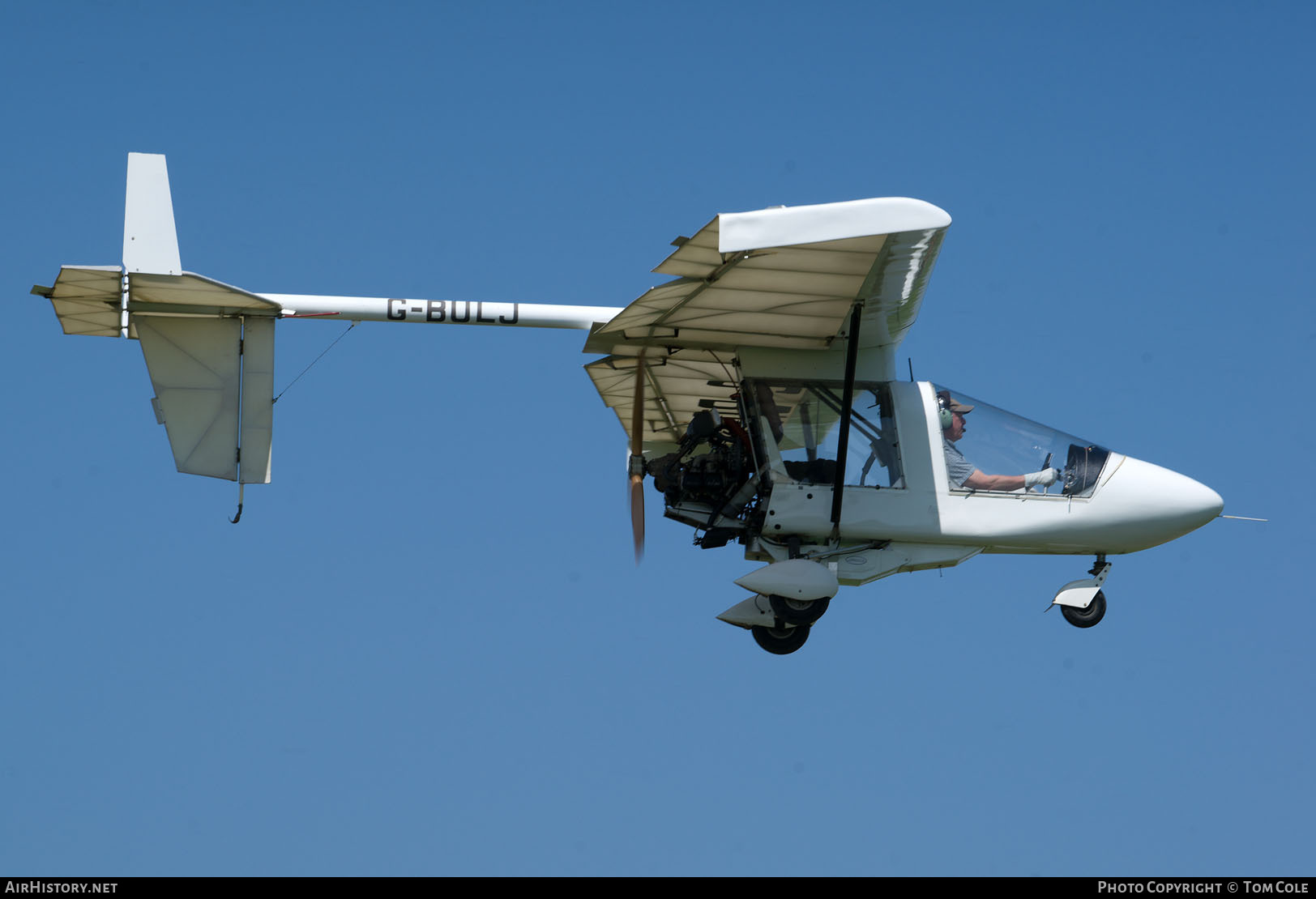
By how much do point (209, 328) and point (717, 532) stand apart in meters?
7.35

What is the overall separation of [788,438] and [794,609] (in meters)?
2.24

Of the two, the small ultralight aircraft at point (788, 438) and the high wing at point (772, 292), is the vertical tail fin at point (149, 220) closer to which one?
the small ultralight aircraft at point (788, 438)

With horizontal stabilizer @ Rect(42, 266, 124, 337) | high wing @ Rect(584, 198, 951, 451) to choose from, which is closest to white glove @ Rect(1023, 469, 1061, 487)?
high wing @ Rect(584, 198, 951, 451)

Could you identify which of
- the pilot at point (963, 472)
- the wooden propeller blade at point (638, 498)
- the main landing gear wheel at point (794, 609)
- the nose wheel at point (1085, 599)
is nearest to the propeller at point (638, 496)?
the wooden propeller blade at point (638, 498)

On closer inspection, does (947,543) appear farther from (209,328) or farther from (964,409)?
(209,328)

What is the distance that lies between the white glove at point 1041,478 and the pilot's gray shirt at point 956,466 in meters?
0.76

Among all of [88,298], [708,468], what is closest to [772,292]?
[708,468]

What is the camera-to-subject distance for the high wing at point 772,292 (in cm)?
1519

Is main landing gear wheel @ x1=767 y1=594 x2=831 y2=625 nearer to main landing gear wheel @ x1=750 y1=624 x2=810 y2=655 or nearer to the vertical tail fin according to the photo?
main landing gear wheel @ x1=750 y1=624 x2=810 y2=655

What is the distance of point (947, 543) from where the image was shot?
1886cm

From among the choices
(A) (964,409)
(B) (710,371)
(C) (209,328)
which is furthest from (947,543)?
(C) (209,328)

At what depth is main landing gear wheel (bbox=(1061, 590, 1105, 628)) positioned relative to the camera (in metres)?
19.5

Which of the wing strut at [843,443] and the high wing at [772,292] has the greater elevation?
the high wing at [772,292]

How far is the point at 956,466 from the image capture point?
62.1 feet
